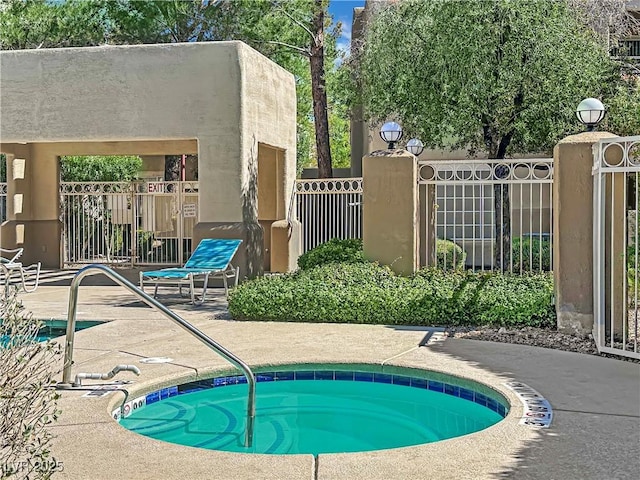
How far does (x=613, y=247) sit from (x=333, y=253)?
5.81m

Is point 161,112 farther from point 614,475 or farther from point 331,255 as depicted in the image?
point 614,475

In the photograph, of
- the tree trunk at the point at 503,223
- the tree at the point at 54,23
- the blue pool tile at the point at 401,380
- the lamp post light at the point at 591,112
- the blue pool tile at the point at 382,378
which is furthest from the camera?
the tree at the point at 54,23

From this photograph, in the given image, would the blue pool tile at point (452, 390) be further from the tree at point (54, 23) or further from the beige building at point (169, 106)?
the tree at point (54, 23)

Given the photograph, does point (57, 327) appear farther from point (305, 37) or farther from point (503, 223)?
point (305, 37)

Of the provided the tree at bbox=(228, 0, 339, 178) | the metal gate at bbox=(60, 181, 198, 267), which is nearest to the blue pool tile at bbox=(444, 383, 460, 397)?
the metal gate at bbox=(60, 181, 198, 267)

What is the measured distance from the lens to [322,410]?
659cm

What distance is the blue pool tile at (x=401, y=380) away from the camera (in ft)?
22.8

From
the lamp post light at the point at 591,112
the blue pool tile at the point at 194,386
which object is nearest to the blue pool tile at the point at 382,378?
the blue pool tile at the point at 194,386

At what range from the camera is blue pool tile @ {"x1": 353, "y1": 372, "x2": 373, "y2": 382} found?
281 inches

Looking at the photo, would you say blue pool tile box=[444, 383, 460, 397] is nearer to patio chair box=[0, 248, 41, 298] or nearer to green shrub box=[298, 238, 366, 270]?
green shrub box=[298, 238, 366, 270]

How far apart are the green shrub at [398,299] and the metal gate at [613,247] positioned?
98 centimetres

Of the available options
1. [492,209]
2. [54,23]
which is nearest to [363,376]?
[492,209]

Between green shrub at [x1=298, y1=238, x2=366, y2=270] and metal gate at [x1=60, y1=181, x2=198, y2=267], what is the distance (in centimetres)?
609

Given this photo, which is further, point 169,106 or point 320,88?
point 320,88
